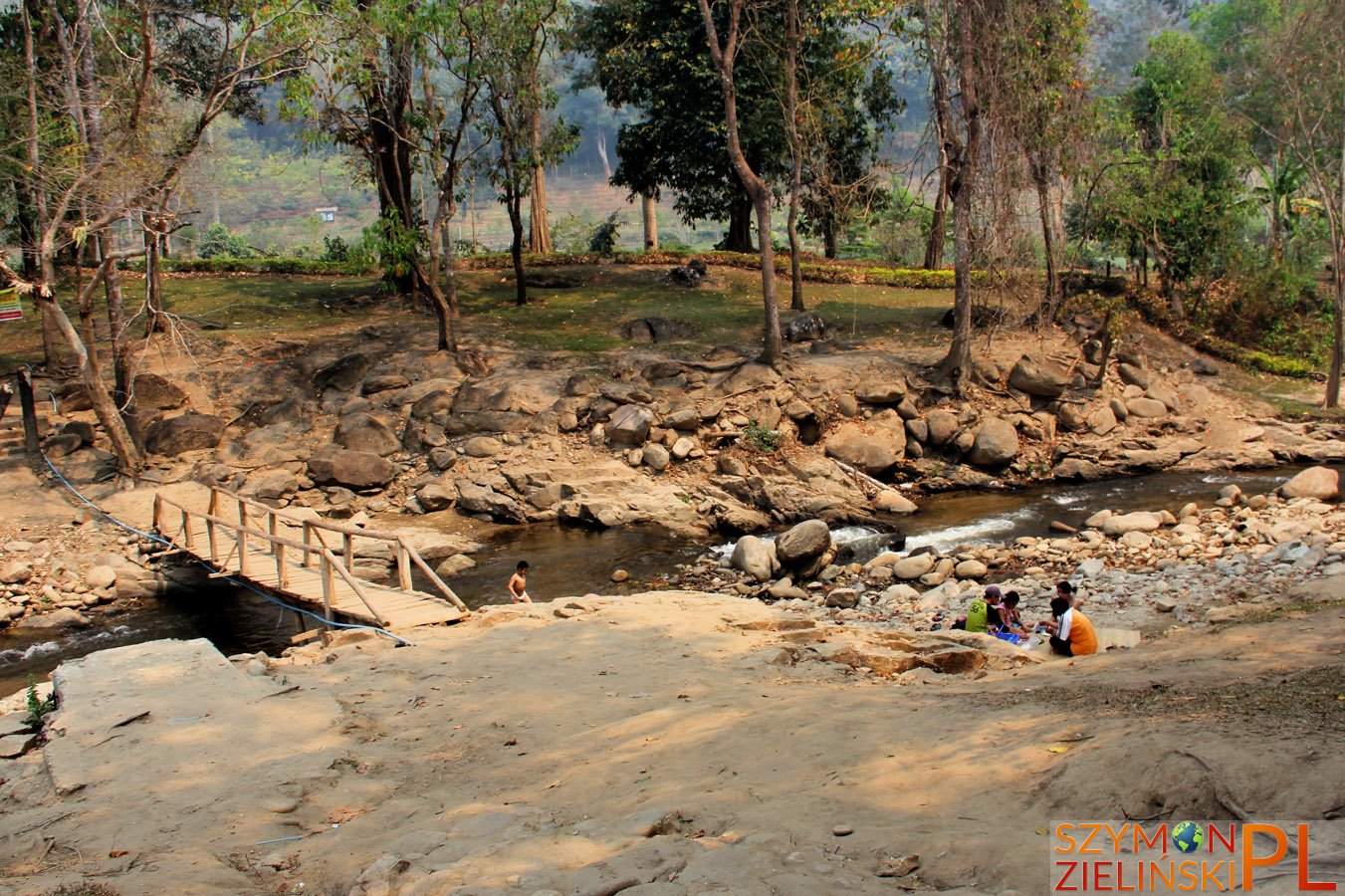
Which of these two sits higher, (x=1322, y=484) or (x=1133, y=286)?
(x=1133, y=286)

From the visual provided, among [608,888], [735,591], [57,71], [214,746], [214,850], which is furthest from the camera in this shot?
[57,71]

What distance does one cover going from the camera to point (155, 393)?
63.0 feet

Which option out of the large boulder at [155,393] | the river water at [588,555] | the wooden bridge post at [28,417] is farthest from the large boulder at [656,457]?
the wooden bridge post at [28,417]

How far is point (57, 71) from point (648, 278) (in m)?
16.0

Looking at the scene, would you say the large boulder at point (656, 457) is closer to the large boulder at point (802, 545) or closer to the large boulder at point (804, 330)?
the large boulder at point (802, 545)

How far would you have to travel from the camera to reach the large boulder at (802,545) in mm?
14148

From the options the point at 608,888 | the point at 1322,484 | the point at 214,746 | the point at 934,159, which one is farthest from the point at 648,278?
the point at 608,888

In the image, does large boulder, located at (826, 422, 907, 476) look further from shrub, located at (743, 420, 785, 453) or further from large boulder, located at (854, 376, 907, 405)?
shrub, located at (743, 420, 785, 453)

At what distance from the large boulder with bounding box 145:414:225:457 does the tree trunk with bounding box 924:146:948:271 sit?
610 inches

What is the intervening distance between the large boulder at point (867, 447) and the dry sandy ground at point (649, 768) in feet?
31.7

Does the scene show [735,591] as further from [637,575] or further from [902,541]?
[902,541]

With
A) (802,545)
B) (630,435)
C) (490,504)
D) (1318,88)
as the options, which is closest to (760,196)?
(630,435)

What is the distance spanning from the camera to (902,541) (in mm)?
15344

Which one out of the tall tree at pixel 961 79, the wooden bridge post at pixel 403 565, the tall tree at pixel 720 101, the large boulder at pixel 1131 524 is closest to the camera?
the wooden bridge post at pixel 403 565
